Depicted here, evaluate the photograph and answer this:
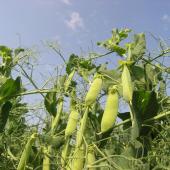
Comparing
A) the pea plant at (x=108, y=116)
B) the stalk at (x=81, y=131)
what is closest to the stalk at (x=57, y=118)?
the pea plant at (x=108, y=116)

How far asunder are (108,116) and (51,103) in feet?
1.46

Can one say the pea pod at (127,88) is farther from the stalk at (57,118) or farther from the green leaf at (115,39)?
the stalk at (57,118)

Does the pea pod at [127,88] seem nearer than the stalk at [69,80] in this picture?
Yes

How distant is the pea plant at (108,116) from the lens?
1.39 meters

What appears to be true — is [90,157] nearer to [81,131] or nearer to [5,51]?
[81,131]

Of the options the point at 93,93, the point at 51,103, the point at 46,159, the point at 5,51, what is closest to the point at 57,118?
the point at 51,103

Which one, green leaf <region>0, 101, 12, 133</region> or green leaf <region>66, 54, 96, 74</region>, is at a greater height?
green leaf <region>66, 54, 96, 74</region>

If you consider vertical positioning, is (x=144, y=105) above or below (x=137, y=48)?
below

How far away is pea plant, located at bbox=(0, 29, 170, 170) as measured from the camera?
1.39m

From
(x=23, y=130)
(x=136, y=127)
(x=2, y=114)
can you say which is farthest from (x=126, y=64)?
(x=23, y=130)

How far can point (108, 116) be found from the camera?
1362 millimetres

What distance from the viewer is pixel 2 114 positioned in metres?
1.86

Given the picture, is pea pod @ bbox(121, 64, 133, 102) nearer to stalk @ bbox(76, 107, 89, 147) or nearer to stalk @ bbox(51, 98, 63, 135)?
stalk @ bbox(76, 107, 89, 147)

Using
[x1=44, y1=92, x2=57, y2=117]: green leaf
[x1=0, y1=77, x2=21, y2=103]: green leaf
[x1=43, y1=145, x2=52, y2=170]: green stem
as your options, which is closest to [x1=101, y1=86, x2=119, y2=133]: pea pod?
[x1=43, y1=145, x2=52, y2=170]: green stem
